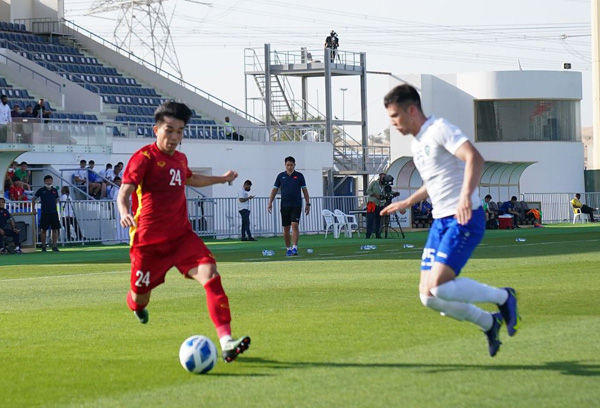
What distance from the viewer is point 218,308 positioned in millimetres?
8797

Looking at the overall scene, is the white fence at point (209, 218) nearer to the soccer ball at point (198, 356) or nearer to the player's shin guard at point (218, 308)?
the player's shin guard at point (218, 308)

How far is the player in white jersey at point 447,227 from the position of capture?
8367 mm

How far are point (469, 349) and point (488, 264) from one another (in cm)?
1135

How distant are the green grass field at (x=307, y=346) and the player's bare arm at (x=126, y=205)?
3.57 feet

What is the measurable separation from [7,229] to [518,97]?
39.4 meters

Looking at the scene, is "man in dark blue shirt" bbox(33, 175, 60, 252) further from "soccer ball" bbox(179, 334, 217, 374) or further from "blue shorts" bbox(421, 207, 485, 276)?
"blue shorts" bbox(421, 207, 485, 276)

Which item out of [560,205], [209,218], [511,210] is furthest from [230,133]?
[560,205]

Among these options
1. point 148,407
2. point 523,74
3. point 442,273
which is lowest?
point 148,407

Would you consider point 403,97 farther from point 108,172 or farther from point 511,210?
point 511,210

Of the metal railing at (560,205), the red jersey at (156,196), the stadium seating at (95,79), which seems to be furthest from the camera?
the metal railing at (560,205)

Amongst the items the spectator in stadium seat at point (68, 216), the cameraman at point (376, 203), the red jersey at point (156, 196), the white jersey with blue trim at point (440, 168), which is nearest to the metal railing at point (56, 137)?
the spectator in stadium seat at point (68, 216)

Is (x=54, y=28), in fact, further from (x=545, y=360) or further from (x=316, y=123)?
(x=545, y=360)

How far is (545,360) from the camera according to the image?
842 cm

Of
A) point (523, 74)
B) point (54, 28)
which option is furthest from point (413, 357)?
point (523, 74)
